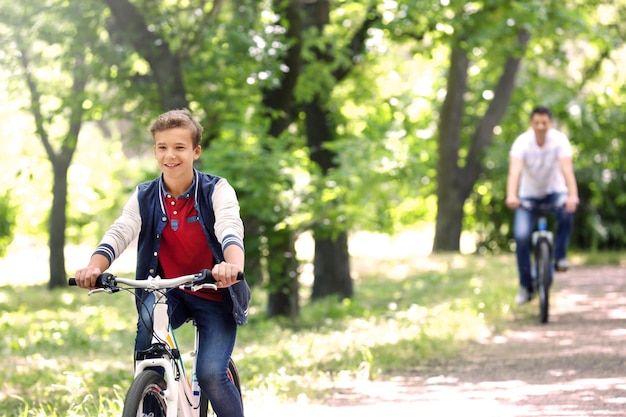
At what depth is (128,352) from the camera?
40.8 ft

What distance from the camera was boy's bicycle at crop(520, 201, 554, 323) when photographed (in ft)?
36.6

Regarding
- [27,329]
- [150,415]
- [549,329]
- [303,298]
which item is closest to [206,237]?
[150,415]

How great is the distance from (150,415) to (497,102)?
2000cm

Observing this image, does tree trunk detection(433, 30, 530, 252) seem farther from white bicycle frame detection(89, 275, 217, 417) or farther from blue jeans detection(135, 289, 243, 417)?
white bicycle frame detection(89, 275, 217, 417)

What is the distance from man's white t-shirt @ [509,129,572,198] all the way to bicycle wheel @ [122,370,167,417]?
6.81 meters

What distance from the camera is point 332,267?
1758 centimetres

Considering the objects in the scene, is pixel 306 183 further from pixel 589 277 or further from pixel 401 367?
pixel 589 277

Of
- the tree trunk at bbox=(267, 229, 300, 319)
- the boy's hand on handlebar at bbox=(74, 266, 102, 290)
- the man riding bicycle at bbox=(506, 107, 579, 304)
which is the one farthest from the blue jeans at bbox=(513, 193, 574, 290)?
the boy's hand on handlebar at bbox=(74, 266, 102, 290)

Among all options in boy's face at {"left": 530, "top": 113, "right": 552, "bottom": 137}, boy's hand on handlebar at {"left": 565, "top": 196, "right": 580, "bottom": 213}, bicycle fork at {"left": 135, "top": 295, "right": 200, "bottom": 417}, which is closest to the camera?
bicycle fork at {"left": 135, "top": 295, "right": 200, "bottom": 417}

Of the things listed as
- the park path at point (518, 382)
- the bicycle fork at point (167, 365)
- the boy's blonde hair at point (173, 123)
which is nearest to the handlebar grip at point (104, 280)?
the bicycle fork at point (167, 365)

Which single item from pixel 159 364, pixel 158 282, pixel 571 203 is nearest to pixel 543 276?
pixel 571 203

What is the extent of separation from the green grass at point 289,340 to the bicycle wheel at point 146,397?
1.85 meters

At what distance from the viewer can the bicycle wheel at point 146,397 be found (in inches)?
177

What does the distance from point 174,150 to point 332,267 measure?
41.3ft
